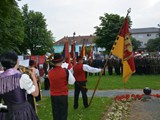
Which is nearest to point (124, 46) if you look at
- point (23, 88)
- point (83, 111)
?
point (83, 111)

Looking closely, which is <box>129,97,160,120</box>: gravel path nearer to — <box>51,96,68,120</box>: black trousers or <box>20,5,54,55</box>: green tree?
<box>51,96,68,120</box>: black trousers

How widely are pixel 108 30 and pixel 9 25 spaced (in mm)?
19112

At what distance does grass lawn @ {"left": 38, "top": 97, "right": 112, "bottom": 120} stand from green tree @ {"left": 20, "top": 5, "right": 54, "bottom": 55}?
49677 millimetres

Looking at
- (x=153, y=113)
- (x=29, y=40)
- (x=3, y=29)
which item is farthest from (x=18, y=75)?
→ (x=29, y=40)

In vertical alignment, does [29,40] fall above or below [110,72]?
above

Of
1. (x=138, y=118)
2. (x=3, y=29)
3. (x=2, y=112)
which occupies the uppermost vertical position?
(x=3, y=29)

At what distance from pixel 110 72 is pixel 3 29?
1052cm

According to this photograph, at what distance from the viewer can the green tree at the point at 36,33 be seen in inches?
2450

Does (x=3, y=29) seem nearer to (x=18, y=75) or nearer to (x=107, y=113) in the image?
(x=107, y=113)

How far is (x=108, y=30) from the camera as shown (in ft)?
148

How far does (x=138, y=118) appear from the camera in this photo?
8.99m

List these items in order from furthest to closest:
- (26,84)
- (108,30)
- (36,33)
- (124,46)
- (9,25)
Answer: (36,33) < (108,30) < (9,25) < (124,46) < (26,84)

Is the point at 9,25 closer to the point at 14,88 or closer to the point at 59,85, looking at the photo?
the point at 59,85

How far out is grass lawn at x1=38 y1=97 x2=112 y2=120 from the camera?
915 centimetres
